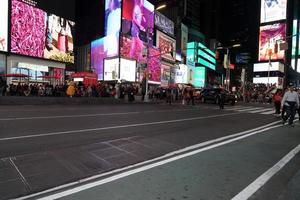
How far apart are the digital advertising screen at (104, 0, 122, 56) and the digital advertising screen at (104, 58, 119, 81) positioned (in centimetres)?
105

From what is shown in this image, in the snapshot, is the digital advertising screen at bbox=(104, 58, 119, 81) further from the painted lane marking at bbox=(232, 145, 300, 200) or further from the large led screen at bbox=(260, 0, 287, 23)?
the large led screen at bbox=(260, 0, 287, 23)

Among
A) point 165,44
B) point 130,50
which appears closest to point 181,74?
point 165,44

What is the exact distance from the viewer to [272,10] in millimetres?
132000

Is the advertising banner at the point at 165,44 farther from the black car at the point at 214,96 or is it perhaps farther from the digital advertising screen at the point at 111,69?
the black car at the point at 214,96

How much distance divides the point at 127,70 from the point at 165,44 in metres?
22.0

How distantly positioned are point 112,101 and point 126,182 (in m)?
27.2

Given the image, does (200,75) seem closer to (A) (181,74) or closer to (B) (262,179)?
(A) (181,74)

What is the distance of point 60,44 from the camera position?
53.9 metres

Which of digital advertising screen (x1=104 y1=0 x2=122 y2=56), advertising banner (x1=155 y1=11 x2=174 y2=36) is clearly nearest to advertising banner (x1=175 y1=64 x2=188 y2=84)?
advertising banner (x1=155 y1=11 x2=174 y2=36)

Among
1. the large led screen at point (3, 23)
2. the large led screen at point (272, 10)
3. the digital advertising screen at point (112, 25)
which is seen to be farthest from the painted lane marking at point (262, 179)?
the large led screen at point (272, 10)

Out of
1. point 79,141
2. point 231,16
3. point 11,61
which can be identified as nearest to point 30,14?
point 11,61

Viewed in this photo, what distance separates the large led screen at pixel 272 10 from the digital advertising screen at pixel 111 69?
8142 centimetres

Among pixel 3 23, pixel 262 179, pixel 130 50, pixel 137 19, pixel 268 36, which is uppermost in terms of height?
pixel 268 36

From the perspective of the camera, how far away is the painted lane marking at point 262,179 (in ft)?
19.4
